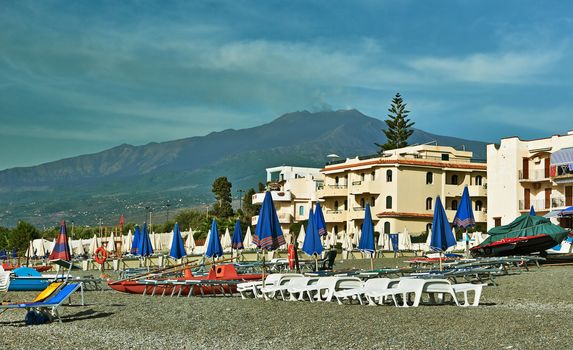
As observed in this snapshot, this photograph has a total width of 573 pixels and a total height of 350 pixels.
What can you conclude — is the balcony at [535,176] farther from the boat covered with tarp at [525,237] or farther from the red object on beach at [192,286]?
the red object on beach at [192,286]

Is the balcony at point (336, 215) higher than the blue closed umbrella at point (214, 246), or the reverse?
the balcony at point (336, 215)

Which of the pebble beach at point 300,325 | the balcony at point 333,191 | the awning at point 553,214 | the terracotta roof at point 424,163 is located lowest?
the pebble beach at point 300,325

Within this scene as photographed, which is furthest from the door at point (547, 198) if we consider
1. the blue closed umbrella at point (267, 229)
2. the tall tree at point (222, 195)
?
the tall tree at point (222, 195)

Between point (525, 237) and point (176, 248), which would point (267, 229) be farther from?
point (176, 248)

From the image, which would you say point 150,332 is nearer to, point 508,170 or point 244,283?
point 244,283

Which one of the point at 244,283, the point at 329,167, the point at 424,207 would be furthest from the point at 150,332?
the point at 329,167

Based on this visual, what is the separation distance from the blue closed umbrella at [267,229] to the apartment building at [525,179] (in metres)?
33.7

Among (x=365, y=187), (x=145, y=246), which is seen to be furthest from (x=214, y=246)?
(x=365, y=187)

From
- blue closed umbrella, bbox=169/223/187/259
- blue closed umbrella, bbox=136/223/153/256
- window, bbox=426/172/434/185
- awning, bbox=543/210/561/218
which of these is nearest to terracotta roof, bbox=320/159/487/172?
window, bbox=426/172/434/185

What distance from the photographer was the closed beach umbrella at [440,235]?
27406 millimetres

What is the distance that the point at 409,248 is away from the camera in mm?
50875

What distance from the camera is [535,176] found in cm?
5506

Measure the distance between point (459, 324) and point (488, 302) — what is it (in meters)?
5.08

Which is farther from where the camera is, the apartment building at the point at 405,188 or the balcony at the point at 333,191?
the balcony at the point at 333,191
